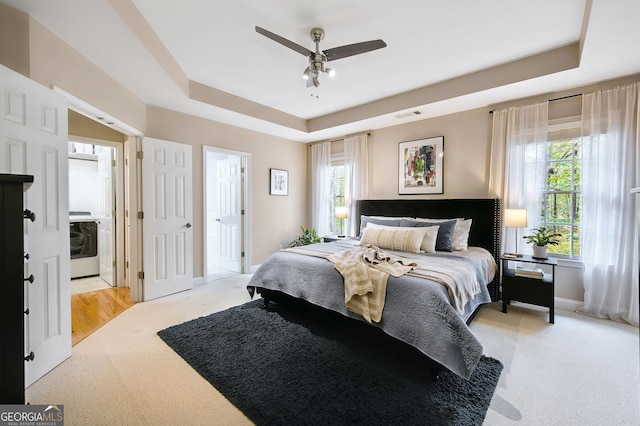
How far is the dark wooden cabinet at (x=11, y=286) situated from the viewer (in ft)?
3.34

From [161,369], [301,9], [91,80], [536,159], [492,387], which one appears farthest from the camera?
[536,159]

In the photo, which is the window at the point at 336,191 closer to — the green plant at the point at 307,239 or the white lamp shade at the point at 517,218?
the green plant at the point at 307,239

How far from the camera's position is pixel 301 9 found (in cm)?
223

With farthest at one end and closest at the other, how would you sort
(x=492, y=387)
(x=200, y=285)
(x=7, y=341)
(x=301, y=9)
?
1. (x=200, y=285)
2. (x=301, y=9)
3. (x=492, y=387)
4. (x=7, y=341)

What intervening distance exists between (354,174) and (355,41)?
102 inches

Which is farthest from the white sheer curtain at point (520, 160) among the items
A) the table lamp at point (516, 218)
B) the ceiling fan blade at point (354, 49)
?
the ceiling fan blade at point (354, 49)

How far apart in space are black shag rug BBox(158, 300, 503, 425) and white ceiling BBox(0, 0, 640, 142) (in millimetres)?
2612

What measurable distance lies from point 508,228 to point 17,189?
4.36 m

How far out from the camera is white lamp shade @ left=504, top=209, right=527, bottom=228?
3133 millimetres

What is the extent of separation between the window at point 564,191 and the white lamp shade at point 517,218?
464 millimetres

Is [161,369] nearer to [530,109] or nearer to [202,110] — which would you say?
[202,110]

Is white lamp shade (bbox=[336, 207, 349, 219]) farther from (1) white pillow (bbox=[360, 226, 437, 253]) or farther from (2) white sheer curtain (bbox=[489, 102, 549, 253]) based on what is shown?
(2) white sheer curtain (bbox=[489, 102, 549, 253])

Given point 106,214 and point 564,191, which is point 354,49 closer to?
point 564,191

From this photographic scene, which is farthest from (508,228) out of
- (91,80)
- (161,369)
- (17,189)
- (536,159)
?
(91,80)
